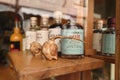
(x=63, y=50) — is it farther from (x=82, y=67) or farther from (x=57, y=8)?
(x=57, y=8)

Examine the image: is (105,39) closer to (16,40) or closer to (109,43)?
(109,43)

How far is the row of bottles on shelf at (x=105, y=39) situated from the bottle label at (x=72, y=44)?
105mm

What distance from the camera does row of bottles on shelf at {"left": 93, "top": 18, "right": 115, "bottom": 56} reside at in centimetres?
55

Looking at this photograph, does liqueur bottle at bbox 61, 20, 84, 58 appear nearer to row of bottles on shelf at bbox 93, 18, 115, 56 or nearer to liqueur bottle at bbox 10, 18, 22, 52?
row of bottles on shelf at bbox 93, 18, 115, 56

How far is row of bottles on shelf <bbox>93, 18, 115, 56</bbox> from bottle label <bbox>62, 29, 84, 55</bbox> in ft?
0.35

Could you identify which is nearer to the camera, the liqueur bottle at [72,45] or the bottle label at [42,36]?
the liqueur bottle at [72,45]

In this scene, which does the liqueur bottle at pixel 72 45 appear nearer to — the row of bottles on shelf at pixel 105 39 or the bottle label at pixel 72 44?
the bottle label at pixel 72 44

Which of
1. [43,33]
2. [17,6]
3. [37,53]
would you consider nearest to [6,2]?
[17,6]

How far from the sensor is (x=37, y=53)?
554mm

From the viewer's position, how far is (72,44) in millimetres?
493

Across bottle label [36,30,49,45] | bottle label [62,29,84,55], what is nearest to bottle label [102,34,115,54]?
bottle label [62,29,84,55]

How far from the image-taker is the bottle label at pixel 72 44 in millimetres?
494

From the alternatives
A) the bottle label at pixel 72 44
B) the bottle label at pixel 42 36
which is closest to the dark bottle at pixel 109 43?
the bottle label at pixel 72 44

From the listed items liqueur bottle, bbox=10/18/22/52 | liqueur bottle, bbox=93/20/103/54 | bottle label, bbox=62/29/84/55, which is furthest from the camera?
liqueur bottle, bbox=10/18/22/52
